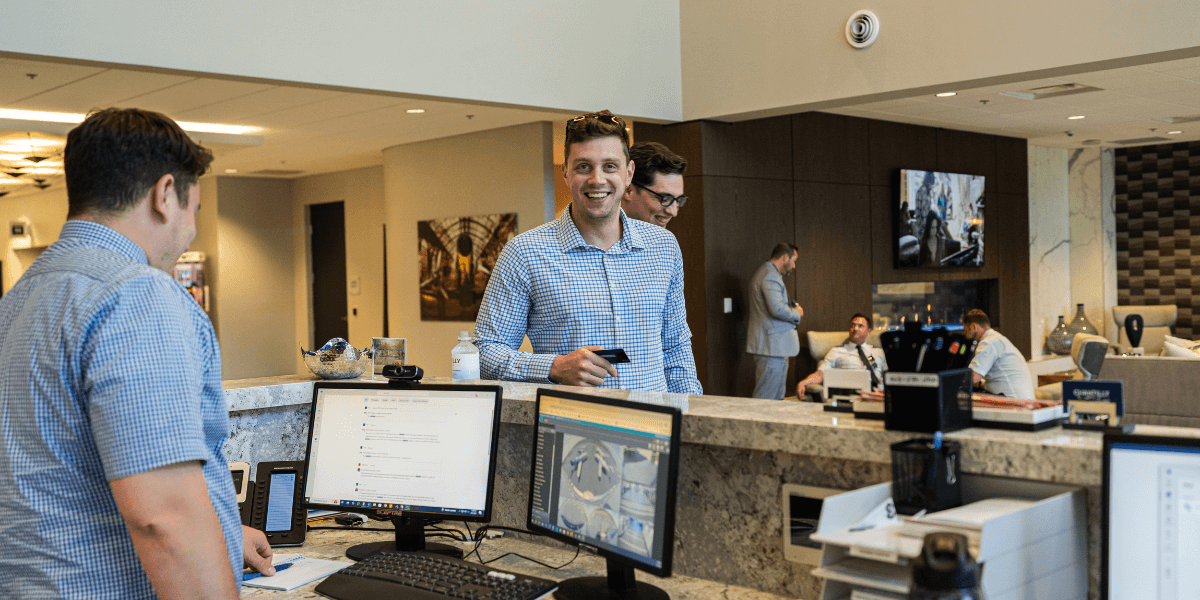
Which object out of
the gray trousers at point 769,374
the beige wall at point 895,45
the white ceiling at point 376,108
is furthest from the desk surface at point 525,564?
the gray trousers at point 769,374

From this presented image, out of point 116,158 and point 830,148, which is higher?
point 830,148

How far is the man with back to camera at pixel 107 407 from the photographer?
131cm

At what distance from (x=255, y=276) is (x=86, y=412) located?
35.4 feet

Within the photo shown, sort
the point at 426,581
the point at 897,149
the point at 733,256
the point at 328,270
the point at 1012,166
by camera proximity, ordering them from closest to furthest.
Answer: the point at 426,581, the point at 733,256, the point at 897,149, the point at 1012,166, the point at 328,270

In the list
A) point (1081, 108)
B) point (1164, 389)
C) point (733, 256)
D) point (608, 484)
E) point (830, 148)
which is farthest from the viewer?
point (830, 148)

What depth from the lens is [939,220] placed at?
29.3 feet

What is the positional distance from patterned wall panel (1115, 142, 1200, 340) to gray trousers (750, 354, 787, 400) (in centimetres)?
580

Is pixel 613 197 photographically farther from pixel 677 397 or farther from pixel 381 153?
pixel 381 153

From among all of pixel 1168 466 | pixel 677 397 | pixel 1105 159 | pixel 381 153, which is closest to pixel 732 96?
pixel 381 153

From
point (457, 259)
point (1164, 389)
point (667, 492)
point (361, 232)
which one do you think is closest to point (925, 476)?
point (667, 492)

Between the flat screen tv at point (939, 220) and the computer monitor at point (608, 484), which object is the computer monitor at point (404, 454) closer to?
the computer monitor at point (608, 484)

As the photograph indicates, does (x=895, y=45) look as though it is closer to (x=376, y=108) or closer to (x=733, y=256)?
(x=733, y=256)

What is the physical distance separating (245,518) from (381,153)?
7837 mm

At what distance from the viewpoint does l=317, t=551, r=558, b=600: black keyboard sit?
5.67 ft
